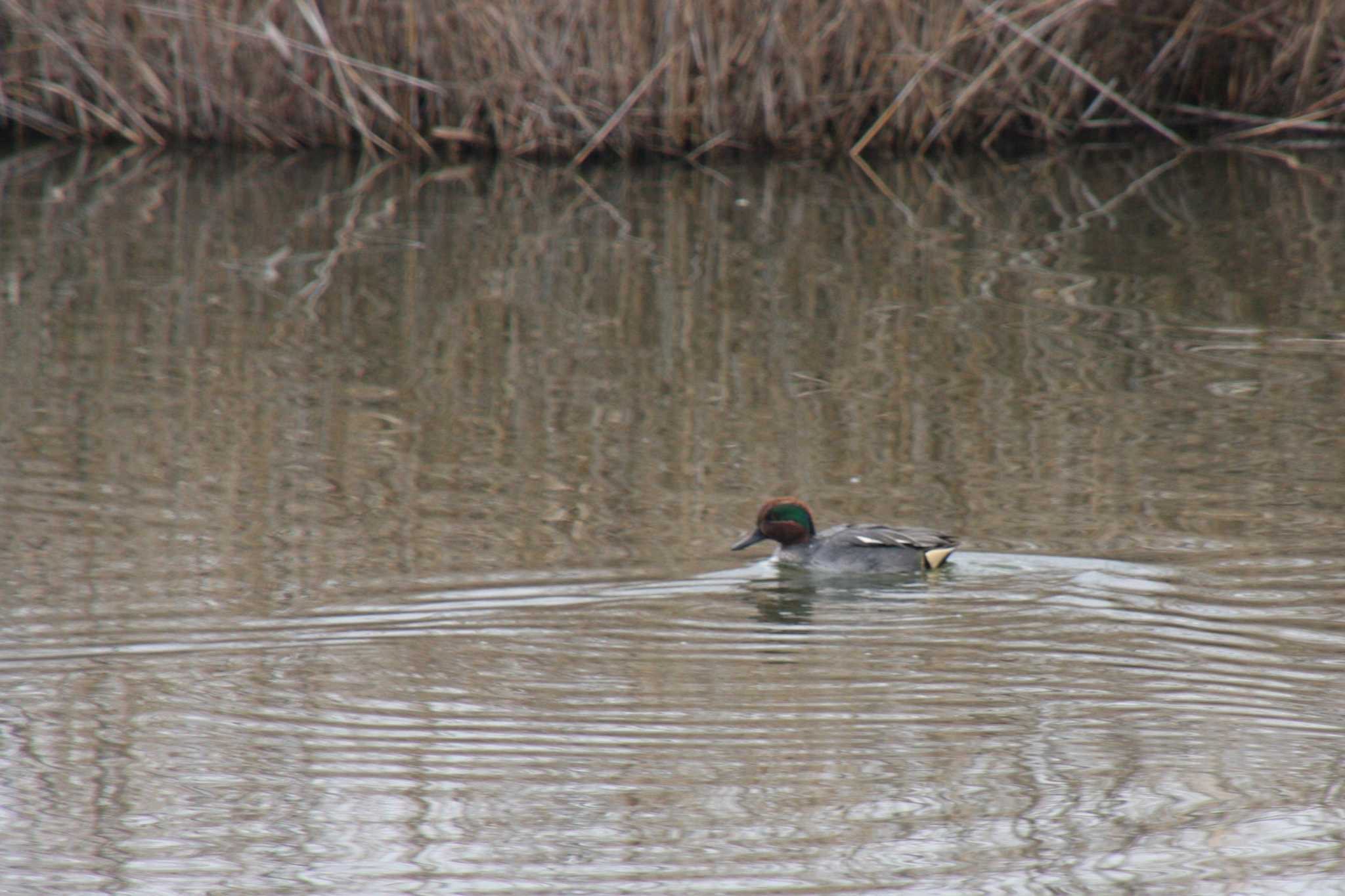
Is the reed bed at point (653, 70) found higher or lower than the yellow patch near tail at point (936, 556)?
higher

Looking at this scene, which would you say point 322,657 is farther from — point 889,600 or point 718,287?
point 718,287

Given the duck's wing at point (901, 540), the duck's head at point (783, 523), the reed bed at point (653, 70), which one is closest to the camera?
the duck's wing at point (901, 540)

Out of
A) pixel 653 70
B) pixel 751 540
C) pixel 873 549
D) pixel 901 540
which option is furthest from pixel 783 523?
pixel 653 70

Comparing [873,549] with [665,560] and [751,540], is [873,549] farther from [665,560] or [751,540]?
[665,560]

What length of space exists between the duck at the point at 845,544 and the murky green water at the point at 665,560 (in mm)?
74

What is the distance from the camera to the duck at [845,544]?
5871mm

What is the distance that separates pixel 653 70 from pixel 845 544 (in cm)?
748

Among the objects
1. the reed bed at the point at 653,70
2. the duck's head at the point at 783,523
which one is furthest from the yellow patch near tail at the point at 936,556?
the reed bed at the point at 653,70

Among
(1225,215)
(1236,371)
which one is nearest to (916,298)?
(1236,371)

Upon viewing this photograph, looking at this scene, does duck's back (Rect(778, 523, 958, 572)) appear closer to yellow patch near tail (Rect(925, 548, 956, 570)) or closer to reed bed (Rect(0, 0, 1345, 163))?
yellow patch near tail (Rect(925, 548, 956, 570))

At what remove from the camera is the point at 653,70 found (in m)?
13.0

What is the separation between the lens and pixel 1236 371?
8344 millimetres

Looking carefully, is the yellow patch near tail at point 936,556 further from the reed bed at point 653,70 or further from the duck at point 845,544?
the reed bed at point 653,70

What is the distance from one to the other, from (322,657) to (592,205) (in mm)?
7560
